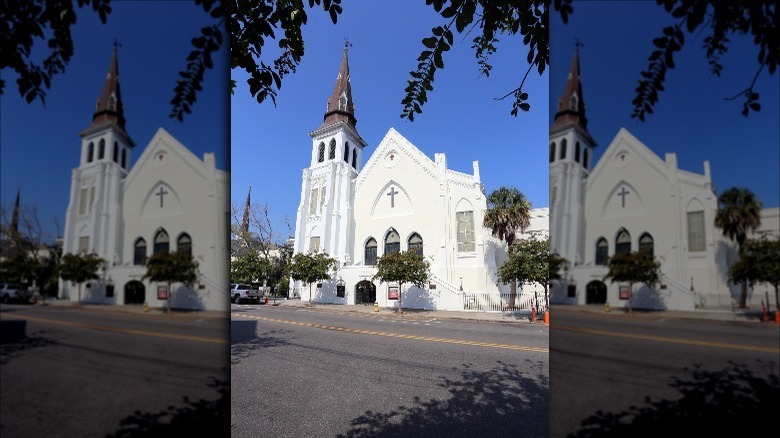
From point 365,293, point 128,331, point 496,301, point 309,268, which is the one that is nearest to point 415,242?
point 365,293

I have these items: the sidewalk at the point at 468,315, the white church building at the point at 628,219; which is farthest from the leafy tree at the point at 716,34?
the sidewalk at the point at 468,315

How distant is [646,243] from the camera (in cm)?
109

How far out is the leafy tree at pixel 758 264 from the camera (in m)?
0.85

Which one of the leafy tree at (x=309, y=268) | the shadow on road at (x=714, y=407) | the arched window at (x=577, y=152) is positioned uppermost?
the arched window at (x=577, y=152)

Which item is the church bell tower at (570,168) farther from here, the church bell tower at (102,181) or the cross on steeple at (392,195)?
the cross on steeple at (392,195)

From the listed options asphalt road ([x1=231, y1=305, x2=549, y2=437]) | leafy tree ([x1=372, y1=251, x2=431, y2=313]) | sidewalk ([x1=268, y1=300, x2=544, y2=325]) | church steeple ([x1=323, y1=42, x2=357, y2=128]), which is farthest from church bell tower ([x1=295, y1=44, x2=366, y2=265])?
asphalt road ([x1=231, y1=305, x2=549, y2=437])

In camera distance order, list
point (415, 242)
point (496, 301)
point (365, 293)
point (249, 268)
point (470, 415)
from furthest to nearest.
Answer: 1. point (249, 268)
2. point (415, 242)
3. point (365, 293)
4. point (496, 301)
5. point (470, 415)

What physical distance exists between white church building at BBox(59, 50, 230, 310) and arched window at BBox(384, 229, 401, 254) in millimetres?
36340

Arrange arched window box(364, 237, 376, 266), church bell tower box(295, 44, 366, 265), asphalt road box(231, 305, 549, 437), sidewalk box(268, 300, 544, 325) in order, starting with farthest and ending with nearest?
church bell tower box(295, 44, 366, 265)
arched window box(364, 237, 376, 266)
sidewalk box(268, 300, 544, 325)
asphalt road box(231, 305, 549, 437)

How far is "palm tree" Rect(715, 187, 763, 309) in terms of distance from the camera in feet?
2.98

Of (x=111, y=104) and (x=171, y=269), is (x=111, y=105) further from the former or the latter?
(x=171, y=269)

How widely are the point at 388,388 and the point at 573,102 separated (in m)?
6.27

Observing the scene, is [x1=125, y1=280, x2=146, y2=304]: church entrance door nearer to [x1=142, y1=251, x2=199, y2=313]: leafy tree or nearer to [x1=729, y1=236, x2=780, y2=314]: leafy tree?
[x1=142, y1=251, x2=199, y2=313]: leafy tree

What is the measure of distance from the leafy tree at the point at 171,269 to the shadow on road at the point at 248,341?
820cm
